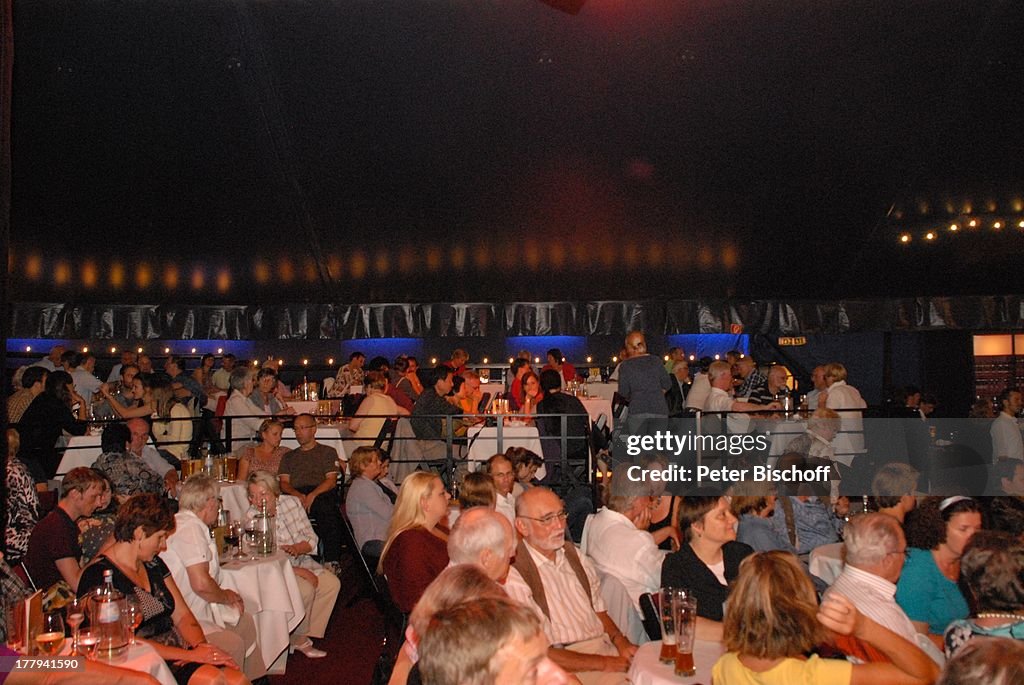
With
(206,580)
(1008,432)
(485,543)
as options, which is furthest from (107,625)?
(1008,432)

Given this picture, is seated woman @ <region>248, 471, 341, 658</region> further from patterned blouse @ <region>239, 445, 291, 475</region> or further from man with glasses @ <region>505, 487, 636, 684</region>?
man with glasses @ <region>505, 487, 636, 684</region>

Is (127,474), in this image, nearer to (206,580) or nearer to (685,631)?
(206,580)

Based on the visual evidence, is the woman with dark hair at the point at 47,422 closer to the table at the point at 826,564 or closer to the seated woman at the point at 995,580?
the table at the point at 826,564

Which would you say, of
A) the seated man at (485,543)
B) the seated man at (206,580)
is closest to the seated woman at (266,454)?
the seated man at (206,580)

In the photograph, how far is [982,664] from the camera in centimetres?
174

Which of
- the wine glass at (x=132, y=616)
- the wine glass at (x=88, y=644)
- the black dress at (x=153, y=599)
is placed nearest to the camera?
the wine glass at (x=88, y=644)

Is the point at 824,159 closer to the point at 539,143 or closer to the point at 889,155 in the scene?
the point at 889,155

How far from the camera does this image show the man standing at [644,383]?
7895 mm

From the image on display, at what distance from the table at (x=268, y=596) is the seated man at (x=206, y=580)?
0.09 metres

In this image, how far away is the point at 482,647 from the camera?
1814mm

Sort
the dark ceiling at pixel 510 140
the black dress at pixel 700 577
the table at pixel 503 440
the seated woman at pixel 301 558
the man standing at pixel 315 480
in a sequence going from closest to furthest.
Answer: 1. the black dress at pixel 700 577
2. the seated woman at pixel 301 558
3. the man standing at pixel 315 480
4. the dark ceiling at pixel 510 140
5. the table at pixel 503 440

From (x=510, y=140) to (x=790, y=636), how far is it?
6497 millimetres

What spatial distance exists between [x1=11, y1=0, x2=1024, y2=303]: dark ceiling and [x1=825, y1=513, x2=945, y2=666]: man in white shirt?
186 inches

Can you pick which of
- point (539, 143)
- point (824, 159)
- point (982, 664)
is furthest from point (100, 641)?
point (824, 159)
